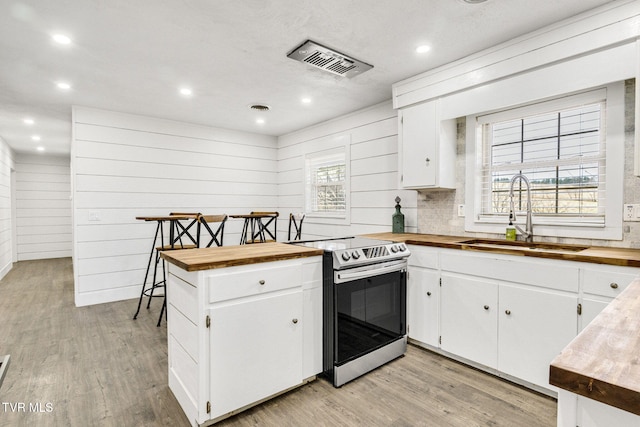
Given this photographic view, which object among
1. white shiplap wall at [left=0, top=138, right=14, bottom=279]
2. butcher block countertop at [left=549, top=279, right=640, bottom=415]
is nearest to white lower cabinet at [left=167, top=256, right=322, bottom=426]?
butcher block countertop at [left=549, top=279, right=640, bottom=415]

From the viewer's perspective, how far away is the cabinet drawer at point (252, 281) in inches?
72.1

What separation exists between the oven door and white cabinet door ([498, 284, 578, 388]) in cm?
75

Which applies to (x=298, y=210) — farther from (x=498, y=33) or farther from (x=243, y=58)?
(x=498, y=33)

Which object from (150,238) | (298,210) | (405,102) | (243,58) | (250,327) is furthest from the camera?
(298,210)

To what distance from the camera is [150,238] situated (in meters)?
4.60

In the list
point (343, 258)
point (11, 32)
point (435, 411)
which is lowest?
point (435, 411)

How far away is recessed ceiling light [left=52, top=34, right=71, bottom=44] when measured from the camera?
2434mm

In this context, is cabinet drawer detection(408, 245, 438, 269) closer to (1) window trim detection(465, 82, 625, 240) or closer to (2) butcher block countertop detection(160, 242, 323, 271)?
(1) window trim detection(465, 82, 625, 240)

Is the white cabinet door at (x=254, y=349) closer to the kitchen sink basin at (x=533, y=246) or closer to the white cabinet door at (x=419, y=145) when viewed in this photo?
the kitchen sink basin at (x=533, y=246)

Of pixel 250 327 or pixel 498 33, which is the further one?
pixel 498 33

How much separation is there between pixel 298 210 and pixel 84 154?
296 cm

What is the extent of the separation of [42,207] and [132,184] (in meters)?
5.40

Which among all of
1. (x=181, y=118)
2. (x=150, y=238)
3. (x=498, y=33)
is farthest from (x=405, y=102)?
(x=150, y=238)

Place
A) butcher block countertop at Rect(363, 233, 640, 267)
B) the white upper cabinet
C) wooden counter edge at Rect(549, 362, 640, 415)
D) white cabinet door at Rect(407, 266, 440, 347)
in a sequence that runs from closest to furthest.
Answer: wooden counter edge at Rect(549, 362, 640, 415)
butcher block countertop at Rect(363, 233, 640, 267)
white cabinet door at Rect(407, 266, 440, 347)
the white upper cabinet
